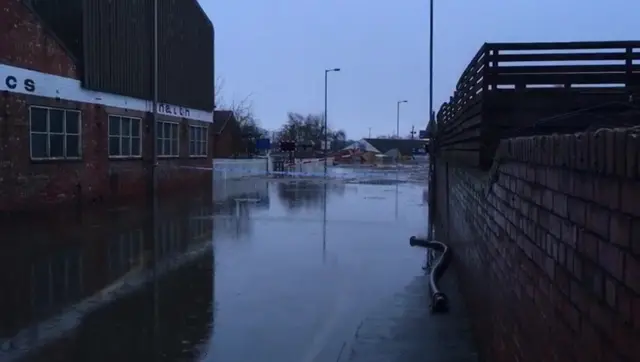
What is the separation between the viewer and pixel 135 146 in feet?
87.4

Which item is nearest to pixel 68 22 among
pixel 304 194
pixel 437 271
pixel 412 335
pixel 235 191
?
pixel 235 191

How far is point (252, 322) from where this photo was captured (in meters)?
7.49

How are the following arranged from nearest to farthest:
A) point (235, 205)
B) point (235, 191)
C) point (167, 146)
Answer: point (235, 205) → point (235, 191) → point (167, 146)

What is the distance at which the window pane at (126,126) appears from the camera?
25.7 metres

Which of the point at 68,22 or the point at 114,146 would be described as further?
the point at 114,146

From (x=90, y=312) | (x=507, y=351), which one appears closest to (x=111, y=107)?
(x=90, y=312)

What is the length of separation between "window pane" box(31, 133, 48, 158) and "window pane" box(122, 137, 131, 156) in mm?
5316

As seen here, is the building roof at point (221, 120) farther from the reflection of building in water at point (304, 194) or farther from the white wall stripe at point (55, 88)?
the white wall stripe at point (55, 88)

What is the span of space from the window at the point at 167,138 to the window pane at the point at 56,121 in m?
7.92

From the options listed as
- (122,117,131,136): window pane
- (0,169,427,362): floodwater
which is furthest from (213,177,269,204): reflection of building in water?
(0,169,427,362): floodwater

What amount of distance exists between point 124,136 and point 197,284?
1744 centimetres

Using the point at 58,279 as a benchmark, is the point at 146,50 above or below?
above

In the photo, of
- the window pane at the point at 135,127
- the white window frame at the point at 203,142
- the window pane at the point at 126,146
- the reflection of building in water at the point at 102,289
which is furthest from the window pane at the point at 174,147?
the reflection of building in water at the point at 102,289

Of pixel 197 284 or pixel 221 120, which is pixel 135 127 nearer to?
pixel 197 284
